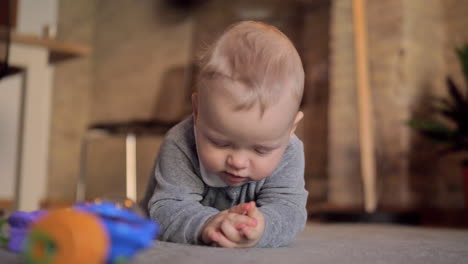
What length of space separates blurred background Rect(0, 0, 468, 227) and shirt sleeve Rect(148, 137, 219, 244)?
0.55 metres

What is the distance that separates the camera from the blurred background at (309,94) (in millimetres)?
1795

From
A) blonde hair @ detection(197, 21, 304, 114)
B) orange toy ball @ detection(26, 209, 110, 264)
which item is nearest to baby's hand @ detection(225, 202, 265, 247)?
blonde hair @ detection(197, 21, 304, 114)

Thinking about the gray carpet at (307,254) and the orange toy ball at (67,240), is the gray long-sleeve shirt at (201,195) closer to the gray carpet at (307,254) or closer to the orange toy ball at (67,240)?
the gray carpet at (307,254)

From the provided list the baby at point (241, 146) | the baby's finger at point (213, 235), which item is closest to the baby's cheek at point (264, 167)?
the baby at point (241, 146)

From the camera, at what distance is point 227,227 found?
0.78m

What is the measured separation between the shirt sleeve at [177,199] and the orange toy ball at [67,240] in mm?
376

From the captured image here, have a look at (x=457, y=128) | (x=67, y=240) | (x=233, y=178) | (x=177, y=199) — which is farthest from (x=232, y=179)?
(x=457, y=128)

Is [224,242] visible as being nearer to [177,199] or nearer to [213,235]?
[213,235]

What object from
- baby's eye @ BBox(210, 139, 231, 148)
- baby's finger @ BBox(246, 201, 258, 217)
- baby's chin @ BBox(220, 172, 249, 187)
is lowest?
baby's finger @ BBox(246, 201, 258, 217)

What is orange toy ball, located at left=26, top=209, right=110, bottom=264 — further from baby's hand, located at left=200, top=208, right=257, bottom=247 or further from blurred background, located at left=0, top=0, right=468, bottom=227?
blurred background, located at left=0, top=0, right=468, bottom=227

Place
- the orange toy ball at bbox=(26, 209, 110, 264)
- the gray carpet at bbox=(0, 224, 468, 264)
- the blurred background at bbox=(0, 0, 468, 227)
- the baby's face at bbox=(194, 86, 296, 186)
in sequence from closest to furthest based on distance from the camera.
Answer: the orange toy ball at bbox=(26, 209, 110, 264), the gray carpet at bbox=(0, 224, 468, 264), the baby's face at bbox=(194, 86, 296, 186), the blurred background at bbox=(0, 0, 468, 227)

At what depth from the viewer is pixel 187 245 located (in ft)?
2.63

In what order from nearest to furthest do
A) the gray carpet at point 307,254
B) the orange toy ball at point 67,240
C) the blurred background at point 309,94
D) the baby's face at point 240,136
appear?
the orange toy ball at point 67,240
the gray carpet at point 307,254
the baby's face at point 240,136
the blurred background at point 309,94

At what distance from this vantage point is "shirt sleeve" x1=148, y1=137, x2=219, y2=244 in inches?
32.9
